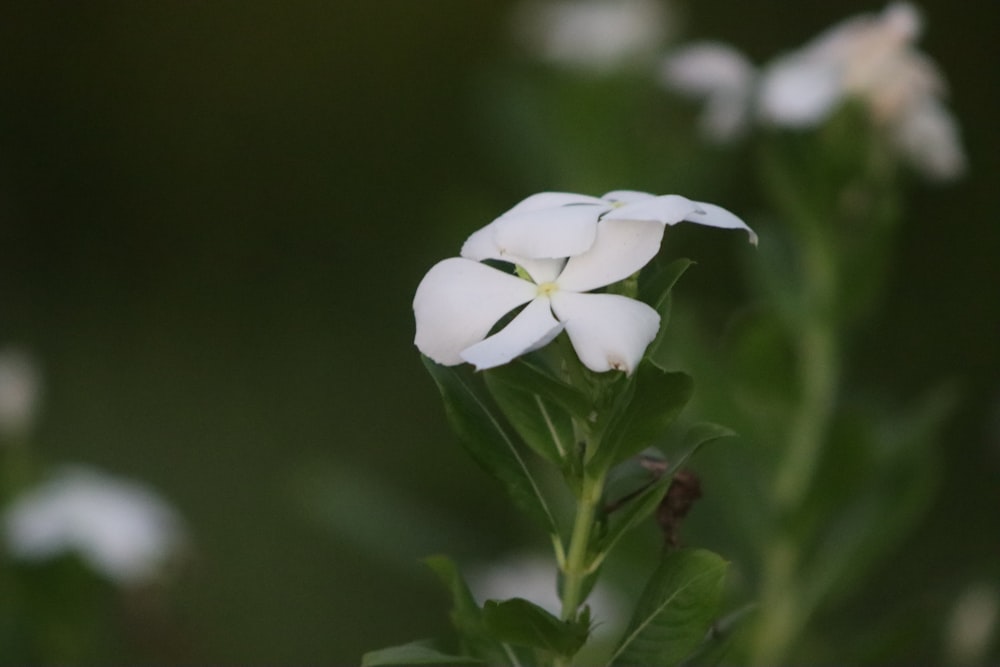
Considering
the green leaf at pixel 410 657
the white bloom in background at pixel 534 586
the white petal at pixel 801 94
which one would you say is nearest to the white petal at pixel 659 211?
the green leaf at pixel 410 657

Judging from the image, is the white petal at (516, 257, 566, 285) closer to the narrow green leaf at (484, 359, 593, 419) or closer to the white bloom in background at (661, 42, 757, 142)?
the narrow green leaf at (484, 359, 593, 419)

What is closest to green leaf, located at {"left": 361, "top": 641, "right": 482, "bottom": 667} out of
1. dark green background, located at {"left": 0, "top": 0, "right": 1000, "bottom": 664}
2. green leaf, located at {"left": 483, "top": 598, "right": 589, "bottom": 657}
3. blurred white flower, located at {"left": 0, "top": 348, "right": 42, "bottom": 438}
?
green leaf, located at {"left": 483, "top": 598, "right": 589, "bottom": 657}

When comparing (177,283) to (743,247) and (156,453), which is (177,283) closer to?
(156,453)

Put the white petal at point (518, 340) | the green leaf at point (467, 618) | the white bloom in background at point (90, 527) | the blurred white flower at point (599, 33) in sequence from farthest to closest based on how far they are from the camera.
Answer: the blurred white flower at point (599, 33) → the white bloom in background at point (90, 527) → the green leaf at point (467, 618) → the white petal at point (518, 340)

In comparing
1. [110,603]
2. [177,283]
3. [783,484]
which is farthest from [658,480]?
[177,283]

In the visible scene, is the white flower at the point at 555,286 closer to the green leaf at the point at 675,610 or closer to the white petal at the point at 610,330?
the white petal at the point at 610,330

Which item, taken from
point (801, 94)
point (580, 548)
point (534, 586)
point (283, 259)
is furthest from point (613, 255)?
point (283, 259)

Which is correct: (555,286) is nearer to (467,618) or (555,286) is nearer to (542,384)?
(542,384)
